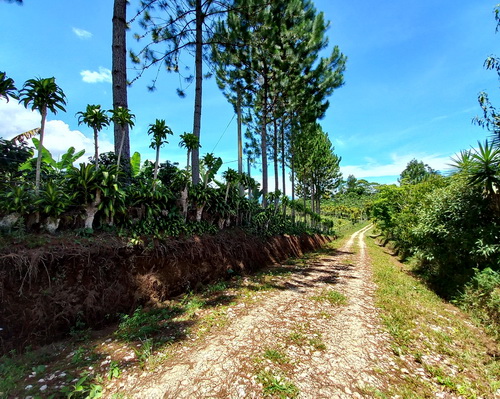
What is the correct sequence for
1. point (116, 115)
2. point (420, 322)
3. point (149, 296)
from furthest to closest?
point (116, 115), point (149, 296), point (420, 322)

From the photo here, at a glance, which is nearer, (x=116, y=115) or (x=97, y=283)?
(x=97, y=283)

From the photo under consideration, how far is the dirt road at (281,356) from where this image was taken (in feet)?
7.47

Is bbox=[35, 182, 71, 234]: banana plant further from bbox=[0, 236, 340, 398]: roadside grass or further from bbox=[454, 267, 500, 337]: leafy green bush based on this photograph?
bbox=[454, 267, 500, 337]: leafy green bush

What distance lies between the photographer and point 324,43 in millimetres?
12281

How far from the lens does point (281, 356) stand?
281 centimetres

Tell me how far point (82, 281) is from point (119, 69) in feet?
19.0

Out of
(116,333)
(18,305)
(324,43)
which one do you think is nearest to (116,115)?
(18,305)

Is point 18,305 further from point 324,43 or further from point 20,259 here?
point 324,43

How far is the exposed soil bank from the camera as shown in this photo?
9.87 ft

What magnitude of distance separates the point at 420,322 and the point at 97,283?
5774 mm

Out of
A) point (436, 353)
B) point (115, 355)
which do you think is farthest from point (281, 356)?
point (436, 353)

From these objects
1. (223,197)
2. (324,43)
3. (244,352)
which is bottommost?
(244,352)

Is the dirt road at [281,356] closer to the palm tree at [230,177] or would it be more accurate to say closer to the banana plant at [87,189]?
the banana plant at [87,189]

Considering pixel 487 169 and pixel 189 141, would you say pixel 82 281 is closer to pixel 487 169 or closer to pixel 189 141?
pixel 189 141
